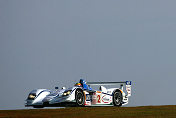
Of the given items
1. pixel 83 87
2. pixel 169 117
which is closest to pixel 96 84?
pixel 83 87

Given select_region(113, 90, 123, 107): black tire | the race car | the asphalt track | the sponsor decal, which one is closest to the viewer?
the asphalt track

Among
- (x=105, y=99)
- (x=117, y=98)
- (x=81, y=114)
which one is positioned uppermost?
(x=117, y=98)

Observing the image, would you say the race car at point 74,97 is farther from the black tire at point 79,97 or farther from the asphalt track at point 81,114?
the asphalt track at point 81,114

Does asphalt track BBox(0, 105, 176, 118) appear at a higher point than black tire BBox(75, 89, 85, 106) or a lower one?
lower

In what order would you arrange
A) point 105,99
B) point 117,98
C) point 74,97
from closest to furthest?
point 74,97
point 105,99
point 117,98

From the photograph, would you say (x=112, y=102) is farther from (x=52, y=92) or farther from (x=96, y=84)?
(x=52, y=92)

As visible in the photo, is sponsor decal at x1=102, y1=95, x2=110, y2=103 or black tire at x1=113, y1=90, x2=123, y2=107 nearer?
sponsor decal at x1=102, y1=95, x2=110, y2=103

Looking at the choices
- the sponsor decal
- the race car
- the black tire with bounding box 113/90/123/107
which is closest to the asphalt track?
the race car

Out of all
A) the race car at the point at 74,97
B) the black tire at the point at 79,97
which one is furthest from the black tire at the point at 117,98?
the black tire at the point at 79,97

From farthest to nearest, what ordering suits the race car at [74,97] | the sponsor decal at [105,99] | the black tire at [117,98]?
the black tire at [117,98]
the sponsor decal at [105,99]
the race car at [74,97]

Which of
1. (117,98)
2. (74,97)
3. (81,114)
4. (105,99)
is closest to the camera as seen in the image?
(81,114)

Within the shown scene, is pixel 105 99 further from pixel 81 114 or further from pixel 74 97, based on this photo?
pixel 81 114

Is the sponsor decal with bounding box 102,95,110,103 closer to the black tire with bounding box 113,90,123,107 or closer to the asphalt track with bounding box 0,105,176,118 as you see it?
the black tire with bounding box 113,90,123,107

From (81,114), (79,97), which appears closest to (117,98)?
(79,97)
